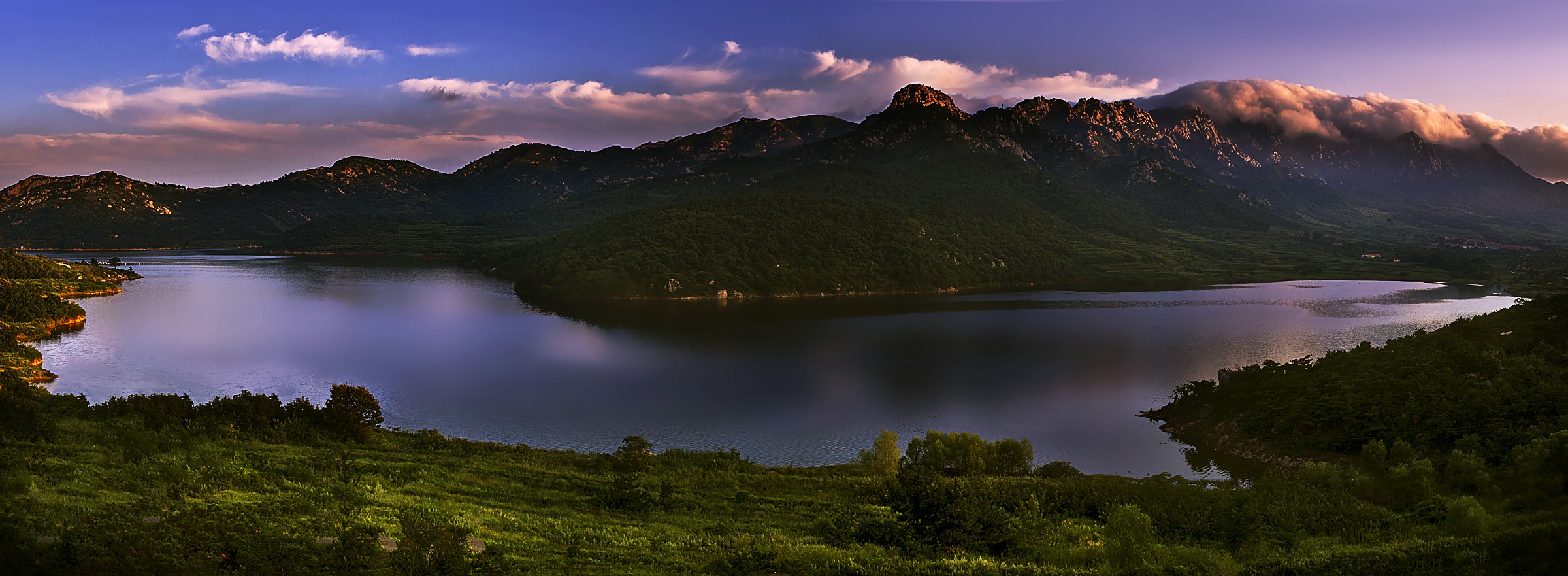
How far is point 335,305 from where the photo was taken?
366 feet

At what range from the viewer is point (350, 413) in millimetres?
34156

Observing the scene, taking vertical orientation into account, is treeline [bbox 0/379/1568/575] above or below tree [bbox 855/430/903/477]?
above

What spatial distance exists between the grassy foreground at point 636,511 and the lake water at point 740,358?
50.2 ft

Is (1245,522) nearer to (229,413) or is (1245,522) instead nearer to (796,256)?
(229,413)

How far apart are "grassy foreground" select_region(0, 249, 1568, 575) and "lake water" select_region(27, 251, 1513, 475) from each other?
15295 millimetres

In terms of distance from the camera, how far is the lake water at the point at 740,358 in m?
50.6

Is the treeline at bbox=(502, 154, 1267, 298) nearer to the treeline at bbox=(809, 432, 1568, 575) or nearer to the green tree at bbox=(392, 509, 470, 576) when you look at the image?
the treeline at bbox=(809, 432, 1568, 575)

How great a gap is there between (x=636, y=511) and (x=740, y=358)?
51.4 metres

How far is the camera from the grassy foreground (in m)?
13.7

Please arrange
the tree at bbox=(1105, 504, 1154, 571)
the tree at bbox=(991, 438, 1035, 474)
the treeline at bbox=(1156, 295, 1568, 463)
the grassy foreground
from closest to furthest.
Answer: the grassy foreground < the tree at bbox=(1105, 504, 1154, 571) < the treeline at bbox=(1156, 295, 1568, 463) < the tree at bbox=(991, 438, 1035, 474)

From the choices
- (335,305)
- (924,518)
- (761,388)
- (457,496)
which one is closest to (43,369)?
(335,305)

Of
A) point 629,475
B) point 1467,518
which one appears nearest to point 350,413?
point 629,475

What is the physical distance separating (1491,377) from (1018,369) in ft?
108

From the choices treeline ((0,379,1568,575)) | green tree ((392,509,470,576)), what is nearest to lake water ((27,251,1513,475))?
treeline ((0,379,1568,575))
